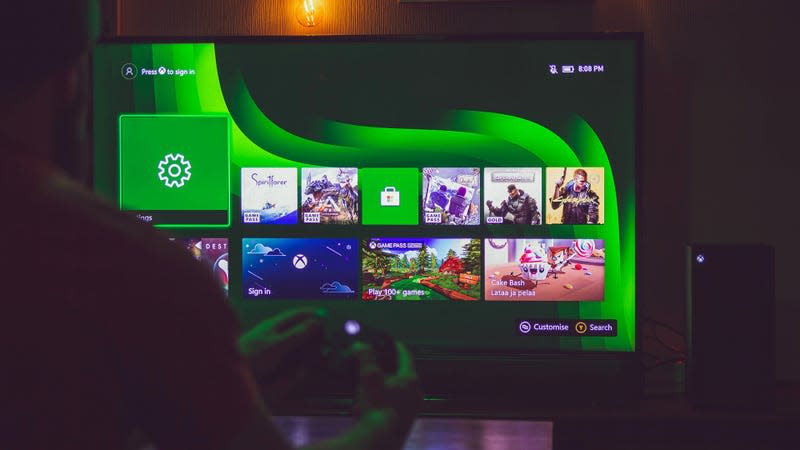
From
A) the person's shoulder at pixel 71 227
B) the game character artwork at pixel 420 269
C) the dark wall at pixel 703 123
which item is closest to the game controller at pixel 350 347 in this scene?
the person's shoulder at pixel 71 227

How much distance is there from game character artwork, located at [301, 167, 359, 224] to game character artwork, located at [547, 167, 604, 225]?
26.3 inches

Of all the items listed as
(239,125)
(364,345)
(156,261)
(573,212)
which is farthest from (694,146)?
(156,261)

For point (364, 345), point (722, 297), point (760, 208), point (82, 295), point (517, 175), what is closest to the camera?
point (82, 295)

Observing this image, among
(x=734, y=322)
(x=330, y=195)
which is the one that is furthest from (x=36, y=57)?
(x=734, y=322)

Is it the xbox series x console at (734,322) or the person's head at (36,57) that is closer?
the person's head at (36,57)

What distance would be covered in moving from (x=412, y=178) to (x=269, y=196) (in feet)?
1.63

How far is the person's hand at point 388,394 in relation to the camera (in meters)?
0.89

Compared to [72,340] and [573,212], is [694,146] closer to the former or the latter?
[573,212]

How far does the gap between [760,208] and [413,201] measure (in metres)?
1.27

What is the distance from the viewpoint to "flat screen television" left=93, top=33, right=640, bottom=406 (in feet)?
9.23

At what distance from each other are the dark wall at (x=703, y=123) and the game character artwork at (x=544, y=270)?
1.02 feet

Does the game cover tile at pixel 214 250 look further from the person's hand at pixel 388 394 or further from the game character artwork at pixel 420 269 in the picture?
the person's hand at pixel 388 394

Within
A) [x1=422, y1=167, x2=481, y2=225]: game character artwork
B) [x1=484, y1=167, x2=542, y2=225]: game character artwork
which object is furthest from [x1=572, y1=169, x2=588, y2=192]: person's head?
[x1=422, y1=167, x2=481, y2=225]: game character artwork

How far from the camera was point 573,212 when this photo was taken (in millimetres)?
2814
